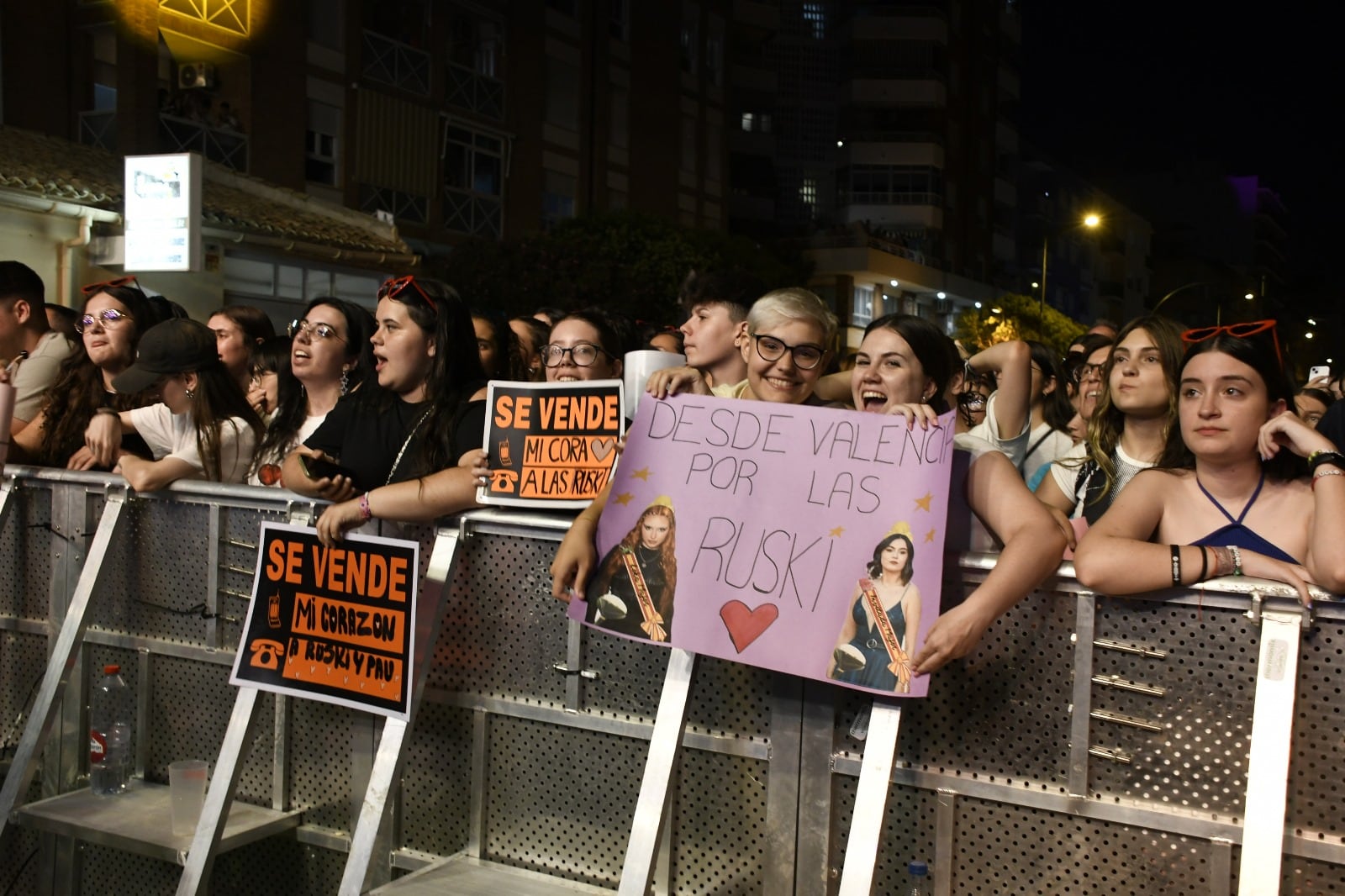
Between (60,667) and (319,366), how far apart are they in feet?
4.95

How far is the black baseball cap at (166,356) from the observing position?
4660 millimetres

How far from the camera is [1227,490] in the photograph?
123 inches

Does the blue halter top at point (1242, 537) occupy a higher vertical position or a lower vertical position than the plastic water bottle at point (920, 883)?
higher

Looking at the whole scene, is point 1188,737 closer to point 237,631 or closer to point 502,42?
point 237,631

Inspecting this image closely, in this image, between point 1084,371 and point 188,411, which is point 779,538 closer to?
point 188,411

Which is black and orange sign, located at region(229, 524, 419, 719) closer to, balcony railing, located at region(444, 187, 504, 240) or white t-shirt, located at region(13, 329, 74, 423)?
white t-shirt, located at region(13, 329, 74, 423)

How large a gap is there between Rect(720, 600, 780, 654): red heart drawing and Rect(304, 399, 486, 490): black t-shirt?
50.1 inches

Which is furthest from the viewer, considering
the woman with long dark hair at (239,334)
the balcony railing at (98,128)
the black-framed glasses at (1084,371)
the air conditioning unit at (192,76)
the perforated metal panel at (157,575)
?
the air conditioning unit at (192,76)

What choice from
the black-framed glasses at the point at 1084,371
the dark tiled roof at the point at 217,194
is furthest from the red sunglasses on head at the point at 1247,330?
the dark tiled roof at the point at 217,194

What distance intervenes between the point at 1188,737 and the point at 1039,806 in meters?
0.40

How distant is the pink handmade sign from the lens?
116 inches

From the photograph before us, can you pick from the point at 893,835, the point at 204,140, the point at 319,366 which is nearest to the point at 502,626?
the point at 893,835

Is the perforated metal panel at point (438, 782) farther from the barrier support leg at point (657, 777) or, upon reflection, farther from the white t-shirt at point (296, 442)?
the white t-shirt at point (296, 442)

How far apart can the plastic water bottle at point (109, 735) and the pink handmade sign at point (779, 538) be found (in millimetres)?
2144
